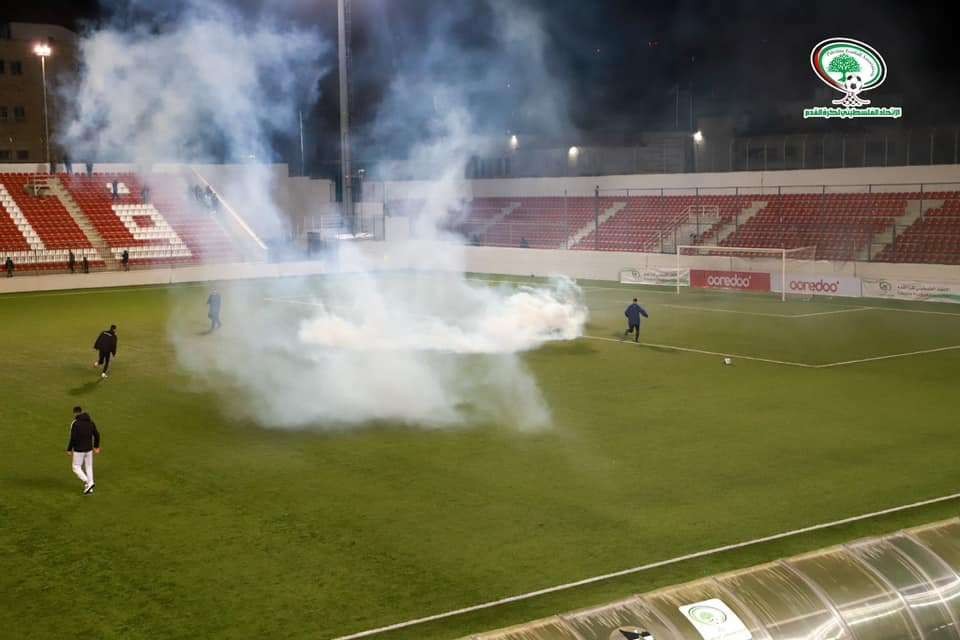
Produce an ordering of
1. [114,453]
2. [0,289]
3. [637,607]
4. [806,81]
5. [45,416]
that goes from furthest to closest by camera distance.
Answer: [806,81], [0,289], [45,416], [114,453], [637,607]

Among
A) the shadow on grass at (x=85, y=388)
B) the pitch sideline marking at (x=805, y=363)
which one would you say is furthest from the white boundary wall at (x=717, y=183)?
the shadow on grass at (x=85, y=388)

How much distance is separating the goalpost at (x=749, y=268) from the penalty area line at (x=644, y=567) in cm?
2688

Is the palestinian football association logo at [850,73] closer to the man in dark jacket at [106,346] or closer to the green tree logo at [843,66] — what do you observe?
the green tree logo at [843,66]

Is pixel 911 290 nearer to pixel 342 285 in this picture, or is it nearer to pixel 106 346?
pixel 342 285

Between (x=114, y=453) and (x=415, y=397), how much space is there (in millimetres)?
5907

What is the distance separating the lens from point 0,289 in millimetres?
42969

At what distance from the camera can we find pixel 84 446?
48.1ft

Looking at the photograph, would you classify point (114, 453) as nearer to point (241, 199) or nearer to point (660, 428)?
point (660, 428)

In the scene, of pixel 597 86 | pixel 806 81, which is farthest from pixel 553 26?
pixel 806 81

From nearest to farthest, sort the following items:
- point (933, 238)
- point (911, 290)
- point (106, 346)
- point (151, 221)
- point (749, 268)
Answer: point (106, 346)
point (911, 290)
point (933, 238)
point (749, 268)
point (151, 221)

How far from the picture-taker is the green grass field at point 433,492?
1091cm

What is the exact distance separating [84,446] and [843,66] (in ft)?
130

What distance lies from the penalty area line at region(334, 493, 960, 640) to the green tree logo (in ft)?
115

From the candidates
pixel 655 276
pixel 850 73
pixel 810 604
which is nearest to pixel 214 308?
pixel 655 276
